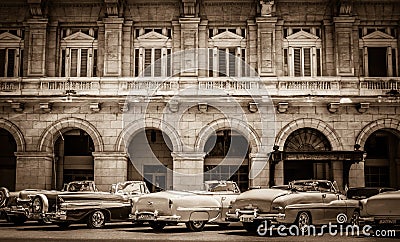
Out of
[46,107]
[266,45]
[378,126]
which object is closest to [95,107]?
[46,107]

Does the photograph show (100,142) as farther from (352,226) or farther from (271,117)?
(352,226)

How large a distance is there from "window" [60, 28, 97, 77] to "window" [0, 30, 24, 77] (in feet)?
6.51

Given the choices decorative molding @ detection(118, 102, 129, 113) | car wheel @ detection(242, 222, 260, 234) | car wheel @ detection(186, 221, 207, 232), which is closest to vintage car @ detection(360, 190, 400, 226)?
car wheel @ detection(242, 222, 260, 234)

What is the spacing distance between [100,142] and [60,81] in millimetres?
3407

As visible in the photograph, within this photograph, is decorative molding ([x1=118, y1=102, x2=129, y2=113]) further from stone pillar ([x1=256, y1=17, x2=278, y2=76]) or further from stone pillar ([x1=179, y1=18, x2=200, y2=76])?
stone pillar ([x1=256, y1=17, x2=278, y2=76])

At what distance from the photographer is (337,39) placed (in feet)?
91.8

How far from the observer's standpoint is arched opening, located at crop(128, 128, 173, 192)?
2964 centimetres

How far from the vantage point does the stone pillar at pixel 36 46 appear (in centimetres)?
2816

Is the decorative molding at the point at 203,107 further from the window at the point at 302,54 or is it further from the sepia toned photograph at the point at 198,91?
the window at the point at 302,54

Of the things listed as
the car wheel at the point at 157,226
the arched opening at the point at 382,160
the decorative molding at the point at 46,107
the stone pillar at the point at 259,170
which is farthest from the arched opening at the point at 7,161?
the arched opening at the point at 382,160

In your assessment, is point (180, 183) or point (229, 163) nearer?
point (180, 183)

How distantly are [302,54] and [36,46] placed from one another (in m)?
12.4

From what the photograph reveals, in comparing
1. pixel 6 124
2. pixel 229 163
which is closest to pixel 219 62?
pixel 229 163

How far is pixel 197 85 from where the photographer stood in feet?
90.4
